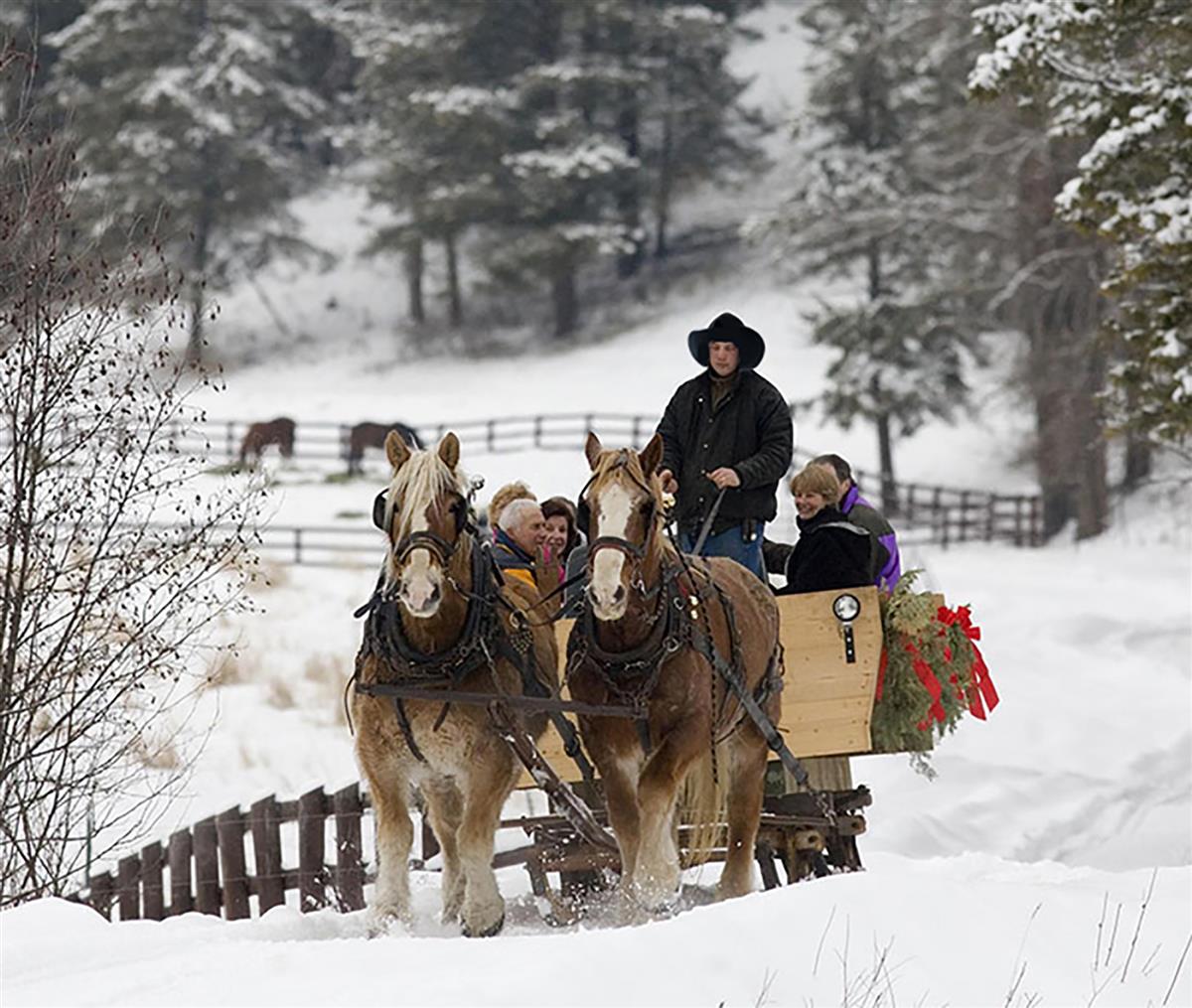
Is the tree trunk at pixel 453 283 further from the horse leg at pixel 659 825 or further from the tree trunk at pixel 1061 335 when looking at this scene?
the horse leg at pixel 659 825

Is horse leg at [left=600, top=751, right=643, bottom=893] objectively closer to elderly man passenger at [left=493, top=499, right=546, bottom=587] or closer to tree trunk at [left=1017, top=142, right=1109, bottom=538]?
elderly man passenger at [left=493, top=499, right=546, bottom=587]

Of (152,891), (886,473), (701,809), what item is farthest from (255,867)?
(886,473)

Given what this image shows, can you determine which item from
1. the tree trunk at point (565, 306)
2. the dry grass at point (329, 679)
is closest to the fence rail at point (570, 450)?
the dry grass at point (329, 679)

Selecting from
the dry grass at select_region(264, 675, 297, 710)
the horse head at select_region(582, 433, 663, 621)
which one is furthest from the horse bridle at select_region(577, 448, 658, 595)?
the dry grass at select_region(264, 675, 297, 710)

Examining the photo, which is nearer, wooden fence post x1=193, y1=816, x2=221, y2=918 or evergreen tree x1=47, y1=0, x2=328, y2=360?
wooden fence post x1=193, y1=816, x2=221, y2=918

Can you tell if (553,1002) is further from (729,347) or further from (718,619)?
(729,347)

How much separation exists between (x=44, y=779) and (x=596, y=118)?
44.3 metres

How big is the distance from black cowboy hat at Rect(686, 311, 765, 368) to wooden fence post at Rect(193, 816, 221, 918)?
16.9ft

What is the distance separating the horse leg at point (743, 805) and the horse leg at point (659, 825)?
1.09 metres

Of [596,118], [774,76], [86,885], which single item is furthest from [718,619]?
[774,76]

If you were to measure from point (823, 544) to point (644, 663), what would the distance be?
2078mm

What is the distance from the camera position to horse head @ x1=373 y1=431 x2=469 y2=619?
7.21 metres

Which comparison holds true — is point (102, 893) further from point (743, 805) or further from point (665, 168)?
point (665, 168)

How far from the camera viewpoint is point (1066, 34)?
534 inches
